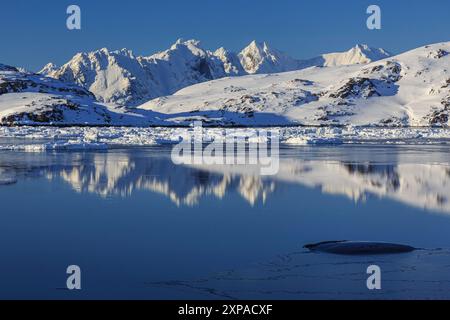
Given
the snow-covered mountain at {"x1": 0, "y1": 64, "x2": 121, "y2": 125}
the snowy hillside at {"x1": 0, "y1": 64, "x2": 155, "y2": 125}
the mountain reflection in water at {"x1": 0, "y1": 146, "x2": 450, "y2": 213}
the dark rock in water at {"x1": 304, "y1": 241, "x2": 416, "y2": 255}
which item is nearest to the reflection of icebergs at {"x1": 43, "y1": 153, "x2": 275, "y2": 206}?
the mountain reflection in water at {"x1": 0, "y1": 146, "x2": 450, "y2": 213}

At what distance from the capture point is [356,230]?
15.8 metres

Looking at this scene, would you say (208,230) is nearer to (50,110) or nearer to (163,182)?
(163,182)

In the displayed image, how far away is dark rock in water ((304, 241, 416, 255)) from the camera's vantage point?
13.5 m

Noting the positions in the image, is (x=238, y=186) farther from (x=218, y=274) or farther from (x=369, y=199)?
(x=218, y=274)

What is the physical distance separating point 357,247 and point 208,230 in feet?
12.2

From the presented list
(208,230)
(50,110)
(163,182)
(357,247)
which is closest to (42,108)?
(50,110)

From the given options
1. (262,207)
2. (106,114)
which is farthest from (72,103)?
(262,207)

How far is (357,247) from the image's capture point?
13750 millimetres

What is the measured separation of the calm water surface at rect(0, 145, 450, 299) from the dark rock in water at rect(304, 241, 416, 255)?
48cm

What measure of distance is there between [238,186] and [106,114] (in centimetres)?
15034

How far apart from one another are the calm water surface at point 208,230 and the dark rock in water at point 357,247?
476mm

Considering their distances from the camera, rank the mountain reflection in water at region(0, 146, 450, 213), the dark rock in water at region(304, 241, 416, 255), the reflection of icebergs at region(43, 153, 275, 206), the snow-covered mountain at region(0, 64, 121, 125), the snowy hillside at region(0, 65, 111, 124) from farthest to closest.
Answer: the snowy hillside at region(0, 65, 111, 124) < the snow-covered mountain at region(0, 64, 121, 125) < the reflection of icebergs at region(43, 153, 275, 206) < the mountain reflection in water at region(0, 146, 450, 213) < the dark rock in water at region(304, 241, 416, 255)

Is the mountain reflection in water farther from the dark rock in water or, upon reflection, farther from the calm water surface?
the dark rock in water

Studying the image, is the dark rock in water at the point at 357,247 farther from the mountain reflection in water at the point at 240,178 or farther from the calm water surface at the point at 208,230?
the mountain reflection in water at the point at 240,178
